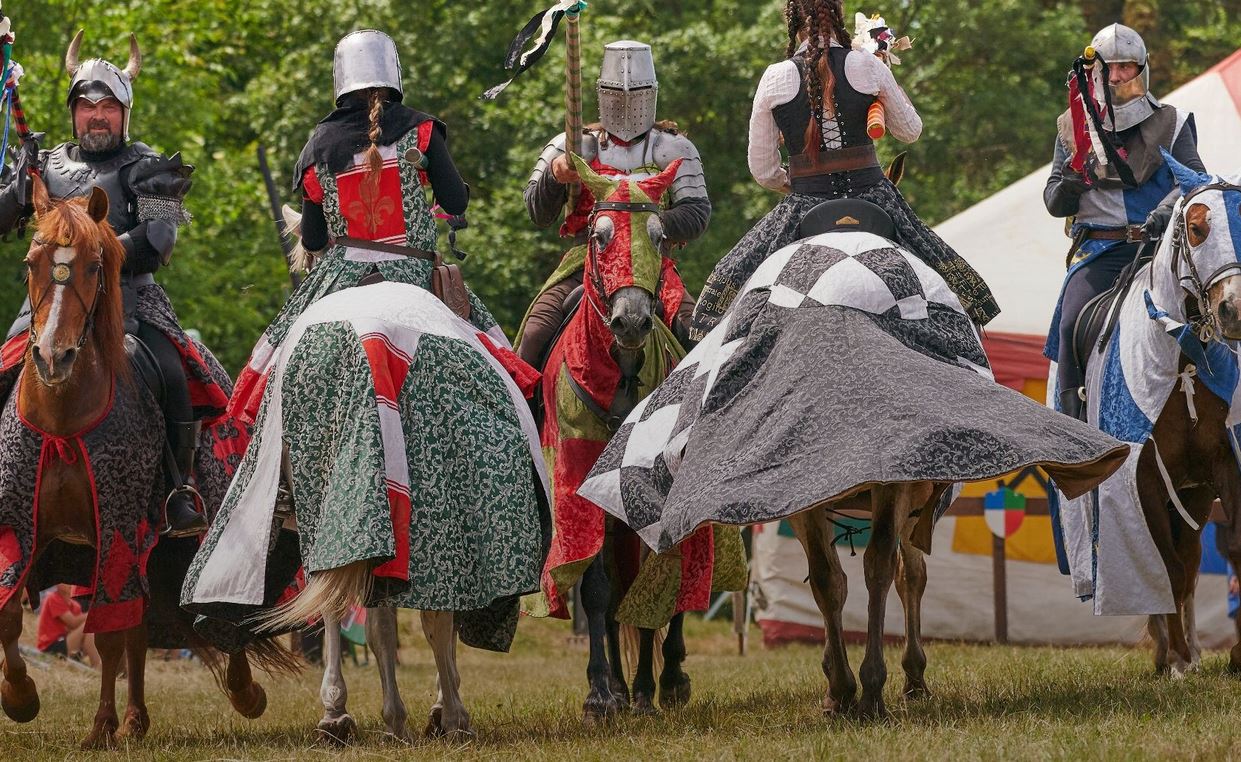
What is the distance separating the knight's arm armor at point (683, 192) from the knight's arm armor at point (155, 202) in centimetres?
239

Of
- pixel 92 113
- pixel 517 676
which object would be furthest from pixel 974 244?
pixel 92 113

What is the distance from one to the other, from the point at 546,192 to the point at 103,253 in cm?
234

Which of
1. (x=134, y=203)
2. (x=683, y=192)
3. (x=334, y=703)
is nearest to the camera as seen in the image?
(x=334, y=703)

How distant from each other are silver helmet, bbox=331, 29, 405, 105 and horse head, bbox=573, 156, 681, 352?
44.6 inches

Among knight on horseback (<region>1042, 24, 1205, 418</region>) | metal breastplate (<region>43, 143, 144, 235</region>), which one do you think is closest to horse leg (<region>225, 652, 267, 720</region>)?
metal breastplate (<region>43, 143, 144, 235</region>)

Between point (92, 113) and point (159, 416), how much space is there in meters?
1.58

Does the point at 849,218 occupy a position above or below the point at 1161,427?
above

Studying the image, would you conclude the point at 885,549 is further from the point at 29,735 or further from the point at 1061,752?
the point at 29,735

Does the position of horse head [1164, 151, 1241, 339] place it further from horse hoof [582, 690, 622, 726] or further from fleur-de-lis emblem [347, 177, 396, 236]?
fleur-de-lis emblem [347, 177, 396, 236]

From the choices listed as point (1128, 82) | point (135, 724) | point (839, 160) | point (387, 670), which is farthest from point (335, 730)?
point (1128, 82)

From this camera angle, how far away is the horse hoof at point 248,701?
29.9ft

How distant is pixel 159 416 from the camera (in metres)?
8.46

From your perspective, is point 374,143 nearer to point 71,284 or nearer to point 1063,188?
point 71,284

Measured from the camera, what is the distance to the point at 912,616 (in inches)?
A: 351
